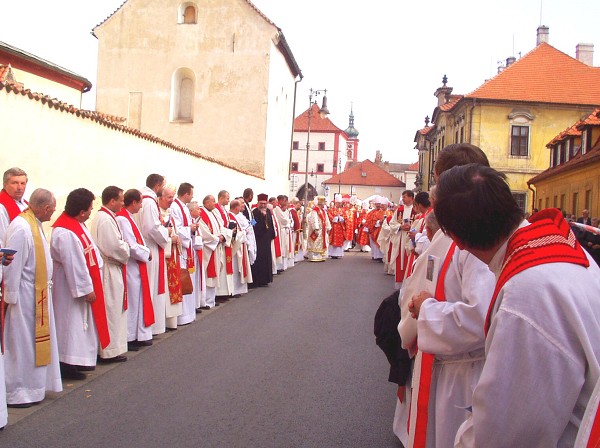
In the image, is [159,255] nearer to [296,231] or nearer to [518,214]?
[518,214]

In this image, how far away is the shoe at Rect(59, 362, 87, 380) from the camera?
751 centimetres

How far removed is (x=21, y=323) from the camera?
6406mm

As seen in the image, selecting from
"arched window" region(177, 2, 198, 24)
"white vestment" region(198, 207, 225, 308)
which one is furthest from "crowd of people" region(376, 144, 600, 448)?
"arched window" region(177, 2, 198, 24)

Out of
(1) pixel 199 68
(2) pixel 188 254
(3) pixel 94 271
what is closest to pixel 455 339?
(3) pixel 94 271

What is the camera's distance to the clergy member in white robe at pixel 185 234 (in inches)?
434

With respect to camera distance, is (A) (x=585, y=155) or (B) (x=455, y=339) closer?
Result: (B) (x=455, y=339)

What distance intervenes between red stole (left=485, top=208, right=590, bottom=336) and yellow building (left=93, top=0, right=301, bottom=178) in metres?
29.1

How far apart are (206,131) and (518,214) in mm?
29561

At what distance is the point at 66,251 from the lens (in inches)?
288

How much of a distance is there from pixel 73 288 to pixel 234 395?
82.6 inches

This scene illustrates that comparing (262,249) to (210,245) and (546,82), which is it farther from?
(546,82)

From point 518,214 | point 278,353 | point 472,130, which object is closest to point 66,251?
point 278,353

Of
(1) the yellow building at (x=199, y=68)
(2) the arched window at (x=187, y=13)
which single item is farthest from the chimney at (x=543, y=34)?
(2) the arched window at (x=187, y=13)

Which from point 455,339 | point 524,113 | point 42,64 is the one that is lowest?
point 455,339
